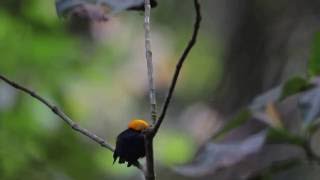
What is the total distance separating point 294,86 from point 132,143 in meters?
0.52

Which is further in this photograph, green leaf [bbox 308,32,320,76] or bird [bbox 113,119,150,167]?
green leaf [bbox 308,32,320,76]

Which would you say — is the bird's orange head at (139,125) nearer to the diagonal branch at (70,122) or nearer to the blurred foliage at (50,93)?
the diagonal branch at (70,122)

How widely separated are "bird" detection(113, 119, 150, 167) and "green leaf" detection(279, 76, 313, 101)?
1.61 feet

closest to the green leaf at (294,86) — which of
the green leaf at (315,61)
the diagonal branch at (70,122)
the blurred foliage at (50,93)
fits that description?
the green leaf at (315,61)

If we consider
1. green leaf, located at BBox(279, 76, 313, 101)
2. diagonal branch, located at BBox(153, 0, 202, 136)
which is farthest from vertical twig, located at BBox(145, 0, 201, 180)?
green leaf, located at BBox(279, 76, 313, 101)

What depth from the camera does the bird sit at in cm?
85

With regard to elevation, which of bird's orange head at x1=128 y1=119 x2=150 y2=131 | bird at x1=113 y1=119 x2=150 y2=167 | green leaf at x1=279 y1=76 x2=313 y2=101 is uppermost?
green leaf at x1=279 y1=76 x2=313 y2=101

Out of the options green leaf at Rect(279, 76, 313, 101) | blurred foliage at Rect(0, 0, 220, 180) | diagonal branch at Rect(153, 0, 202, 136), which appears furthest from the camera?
blurred foliage at Rect(0, 0, 220, 180)

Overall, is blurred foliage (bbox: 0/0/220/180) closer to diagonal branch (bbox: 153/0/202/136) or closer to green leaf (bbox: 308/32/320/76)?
green leaf (bbox: 308/32/320/76)

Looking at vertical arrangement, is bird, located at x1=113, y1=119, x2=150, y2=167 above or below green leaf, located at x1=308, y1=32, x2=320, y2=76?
below

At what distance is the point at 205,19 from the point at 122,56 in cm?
60

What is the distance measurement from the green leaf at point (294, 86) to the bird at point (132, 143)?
491 mm

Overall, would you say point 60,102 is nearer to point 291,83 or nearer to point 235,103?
point 235,103

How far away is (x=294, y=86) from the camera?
51.3 inches
